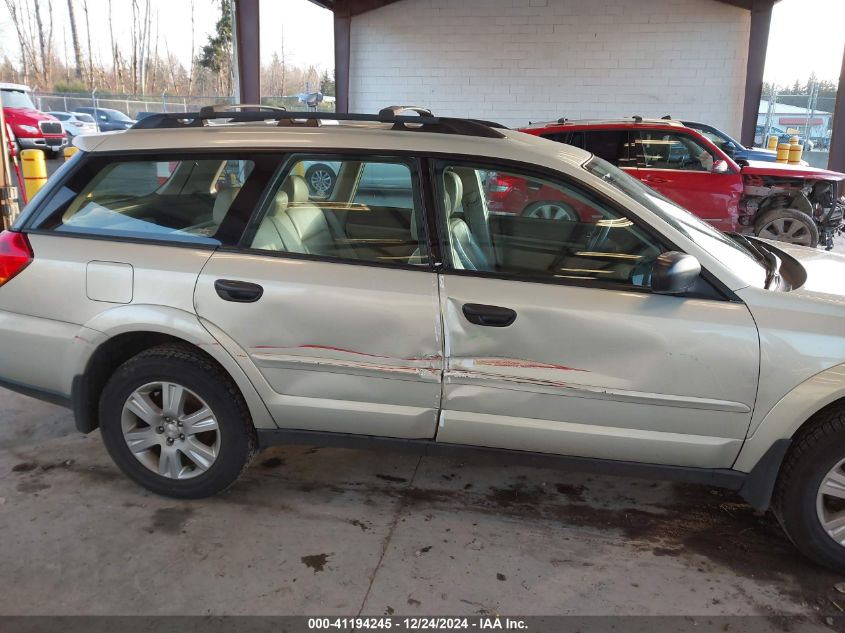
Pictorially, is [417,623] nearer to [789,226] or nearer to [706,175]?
[706,175]

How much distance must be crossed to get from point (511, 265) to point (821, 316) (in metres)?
1.19

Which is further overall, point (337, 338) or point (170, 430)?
point (170, 430)

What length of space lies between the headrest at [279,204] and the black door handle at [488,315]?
3.12 feet

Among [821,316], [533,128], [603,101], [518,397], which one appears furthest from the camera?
[603,101]

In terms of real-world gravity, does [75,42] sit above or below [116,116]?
above

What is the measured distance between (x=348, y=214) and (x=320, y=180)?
0.22 m

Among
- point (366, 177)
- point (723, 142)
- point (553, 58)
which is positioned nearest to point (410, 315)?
point (366, 177)

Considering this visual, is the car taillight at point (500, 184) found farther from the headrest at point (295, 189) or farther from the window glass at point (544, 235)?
the headrest at point (295, 189)

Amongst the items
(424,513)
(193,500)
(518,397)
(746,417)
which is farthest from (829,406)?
(193,500)

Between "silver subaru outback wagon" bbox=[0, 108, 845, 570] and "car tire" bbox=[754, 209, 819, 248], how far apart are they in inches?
246

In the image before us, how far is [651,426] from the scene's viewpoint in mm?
2627

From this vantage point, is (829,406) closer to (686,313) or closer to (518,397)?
(686,313)

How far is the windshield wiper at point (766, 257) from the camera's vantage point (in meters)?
2.80

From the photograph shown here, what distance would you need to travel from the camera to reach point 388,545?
9.17ft
